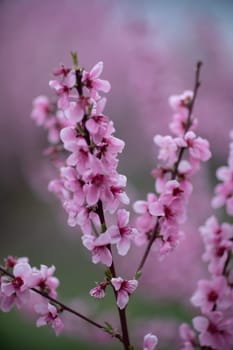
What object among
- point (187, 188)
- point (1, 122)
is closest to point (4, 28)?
point (1, 122)

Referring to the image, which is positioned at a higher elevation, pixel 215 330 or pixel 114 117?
pixel 114 117

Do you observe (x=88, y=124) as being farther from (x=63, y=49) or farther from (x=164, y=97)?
(x=63, y=49)

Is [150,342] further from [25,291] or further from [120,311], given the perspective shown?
[25,291]

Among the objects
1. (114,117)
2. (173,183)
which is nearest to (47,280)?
(173,183)

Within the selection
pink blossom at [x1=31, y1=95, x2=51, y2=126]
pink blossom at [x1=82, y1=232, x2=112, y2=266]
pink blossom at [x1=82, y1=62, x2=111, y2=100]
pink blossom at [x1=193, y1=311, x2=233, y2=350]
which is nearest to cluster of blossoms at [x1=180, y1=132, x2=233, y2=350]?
pink blossom at [x1=193, y1=311, x2=233, y2=350]

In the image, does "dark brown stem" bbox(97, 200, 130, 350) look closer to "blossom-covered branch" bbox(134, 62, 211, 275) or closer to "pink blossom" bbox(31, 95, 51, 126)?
"blossom-covered branch" bbox(134, 62, 211, 275)

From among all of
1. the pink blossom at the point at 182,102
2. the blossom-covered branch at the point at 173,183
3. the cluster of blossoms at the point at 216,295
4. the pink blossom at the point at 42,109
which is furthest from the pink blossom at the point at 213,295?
the pink blossom at the point at 42,109

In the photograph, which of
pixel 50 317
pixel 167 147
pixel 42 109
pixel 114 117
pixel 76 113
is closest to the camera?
pixel 76 113
